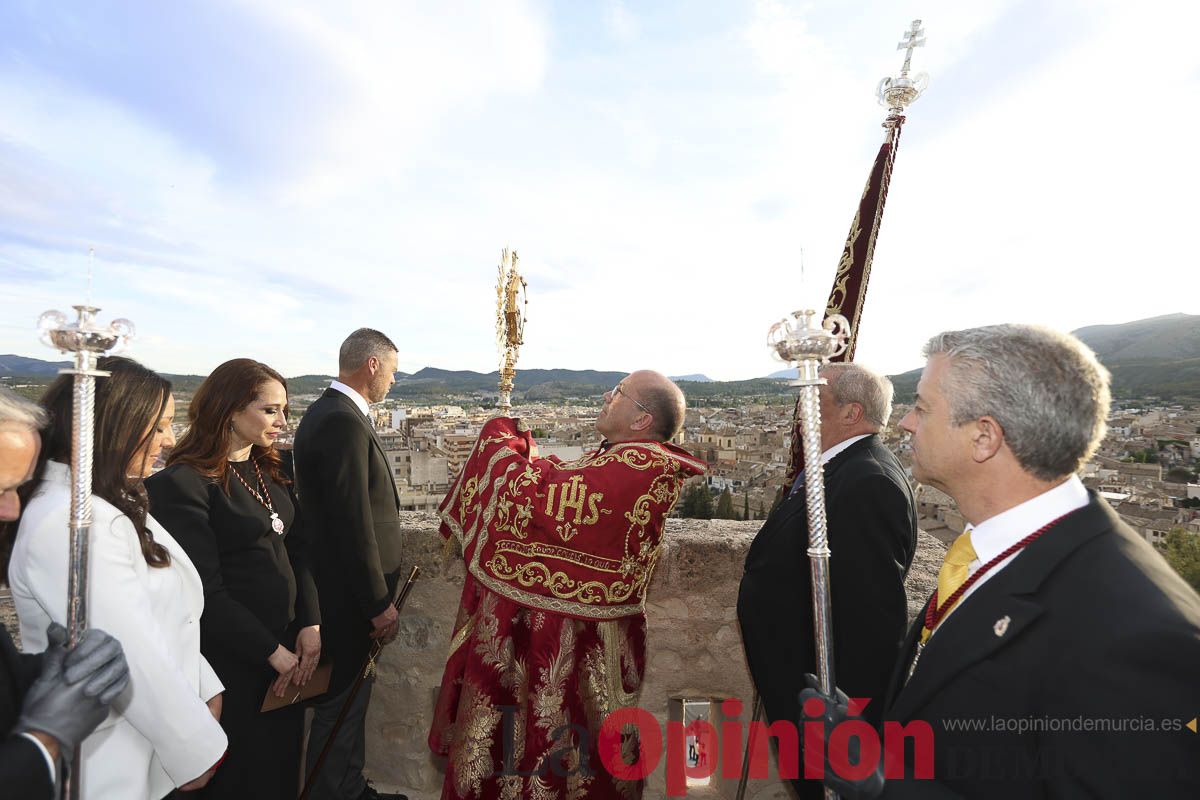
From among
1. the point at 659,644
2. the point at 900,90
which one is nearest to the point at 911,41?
the point at 900,90

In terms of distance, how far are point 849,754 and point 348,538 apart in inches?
80.0

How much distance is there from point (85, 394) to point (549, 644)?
1635mm

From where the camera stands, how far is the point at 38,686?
1147 millimetres

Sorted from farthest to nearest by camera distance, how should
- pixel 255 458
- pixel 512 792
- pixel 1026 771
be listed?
pixel 255 458 → pixel 512 792 → pixel 1026 771

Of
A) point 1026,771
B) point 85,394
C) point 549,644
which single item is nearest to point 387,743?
point 549,644

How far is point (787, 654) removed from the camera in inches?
82.3

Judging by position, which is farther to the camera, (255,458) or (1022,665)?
(255,458)

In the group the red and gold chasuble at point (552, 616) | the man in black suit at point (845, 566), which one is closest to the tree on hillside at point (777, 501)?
the man in black suit at point (845, 566)

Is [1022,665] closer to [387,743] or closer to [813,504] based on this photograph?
[813,504]

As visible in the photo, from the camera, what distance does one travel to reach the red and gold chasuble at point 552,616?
7.34 feet

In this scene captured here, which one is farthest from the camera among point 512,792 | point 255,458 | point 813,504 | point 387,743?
point 387,743

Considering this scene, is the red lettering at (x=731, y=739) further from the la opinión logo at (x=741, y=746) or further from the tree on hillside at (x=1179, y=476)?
the tree on hillside at (x=1179, y=476)

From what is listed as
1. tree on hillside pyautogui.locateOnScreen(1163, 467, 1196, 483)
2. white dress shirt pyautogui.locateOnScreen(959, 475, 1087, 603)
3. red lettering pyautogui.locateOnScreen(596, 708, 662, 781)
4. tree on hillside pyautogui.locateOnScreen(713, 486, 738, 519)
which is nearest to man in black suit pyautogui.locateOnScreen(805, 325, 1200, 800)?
white dress shirt pyautogui.locateOnScreen(959, 475, 1087, 603)

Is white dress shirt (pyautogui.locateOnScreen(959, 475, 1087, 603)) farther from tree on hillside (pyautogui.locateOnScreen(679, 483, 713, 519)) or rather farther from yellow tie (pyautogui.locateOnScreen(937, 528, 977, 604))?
tree on hillside (pyautogui.locateOnScreen(679, 483, 713, 519))
